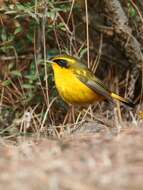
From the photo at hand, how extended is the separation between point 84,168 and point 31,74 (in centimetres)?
414

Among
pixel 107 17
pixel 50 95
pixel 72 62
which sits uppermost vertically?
pixel 107 17

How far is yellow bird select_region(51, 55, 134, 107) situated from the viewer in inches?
257

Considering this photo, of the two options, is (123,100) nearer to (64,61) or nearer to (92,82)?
(92,82)

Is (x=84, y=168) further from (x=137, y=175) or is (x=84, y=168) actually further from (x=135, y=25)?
(x=135, y=25)

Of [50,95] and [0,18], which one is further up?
[0,18]

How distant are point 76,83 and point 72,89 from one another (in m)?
0.13

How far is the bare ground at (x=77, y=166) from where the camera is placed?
2566 mm

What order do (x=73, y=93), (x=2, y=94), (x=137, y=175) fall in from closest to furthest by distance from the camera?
(x=137, y=175) → (x=73, y=93) → (x=2, y=94)

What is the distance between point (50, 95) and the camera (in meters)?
7.13

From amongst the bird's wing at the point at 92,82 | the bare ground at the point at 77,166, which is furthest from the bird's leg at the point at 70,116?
the bare ground at the point at 77,166

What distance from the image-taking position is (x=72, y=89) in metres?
6.54

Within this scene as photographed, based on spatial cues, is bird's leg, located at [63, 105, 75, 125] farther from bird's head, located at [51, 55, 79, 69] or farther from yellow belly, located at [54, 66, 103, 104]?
bird's head, located at [51, 55, 79, 69]

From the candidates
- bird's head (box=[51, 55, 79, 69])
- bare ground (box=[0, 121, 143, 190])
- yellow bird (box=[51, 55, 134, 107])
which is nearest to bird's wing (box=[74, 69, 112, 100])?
yellow bird (box=[51, 55, 134, 107])

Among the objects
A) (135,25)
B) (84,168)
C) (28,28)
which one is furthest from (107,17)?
(84,168)
